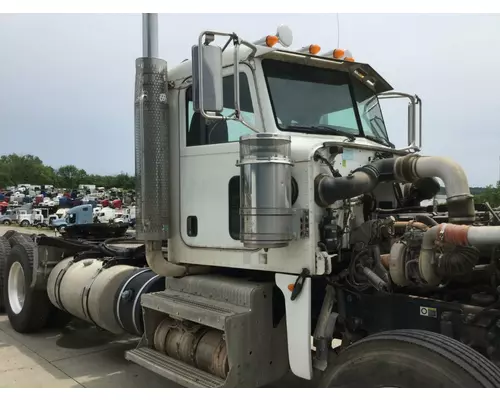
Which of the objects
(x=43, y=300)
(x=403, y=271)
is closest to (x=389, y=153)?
(x=403, y=271)

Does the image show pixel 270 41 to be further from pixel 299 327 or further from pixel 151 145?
pixel 299 327

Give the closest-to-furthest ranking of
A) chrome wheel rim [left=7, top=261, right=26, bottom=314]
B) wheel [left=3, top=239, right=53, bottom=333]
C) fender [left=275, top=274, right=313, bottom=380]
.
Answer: fender [left=275, top=274, right=313, bottom=380], wheel [left=3, top=239, right=53, bottom=333], chrome wheel rim [left=7, top=261, right=26, bottom=314]

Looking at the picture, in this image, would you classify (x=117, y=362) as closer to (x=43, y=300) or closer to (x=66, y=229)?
(x=43, y=300)

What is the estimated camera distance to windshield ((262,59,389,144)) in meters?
4.00

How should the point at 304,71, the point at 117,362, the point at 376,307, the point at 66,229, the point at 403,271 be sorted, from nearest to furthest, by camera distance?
the point at 403,271 < the point at 376,307 < the point at 304,71 < the point at 117,362 < the point at 66,229

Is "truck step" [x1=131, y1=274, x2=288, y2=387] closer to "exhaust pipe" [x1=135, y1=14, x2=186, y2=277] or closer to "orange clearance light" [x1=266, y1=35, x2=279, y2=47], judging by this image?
"exhaust pipe" [x1=135, y1=14, x2=186, y2=277]

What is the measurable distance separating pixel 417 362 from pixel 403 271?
685mm

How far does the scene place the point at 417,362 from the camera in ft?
9.11

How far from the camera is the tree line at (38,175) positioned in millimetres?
82750

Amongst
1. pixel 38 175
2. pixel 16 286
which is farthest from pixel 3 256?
pixel 38 175

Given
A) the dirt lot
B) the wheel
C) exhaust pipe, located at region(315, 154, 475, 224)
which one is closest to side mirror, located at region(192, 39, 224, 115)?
exhaust pipe, located at region(315, 154, 475, 224)

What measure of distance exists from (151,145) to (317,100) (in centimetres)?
144

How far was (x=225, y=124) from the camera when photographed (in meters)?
4.14

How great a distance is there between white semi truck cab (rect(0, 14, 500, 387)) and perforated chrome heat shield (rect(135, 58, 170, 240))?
0.01 meters
